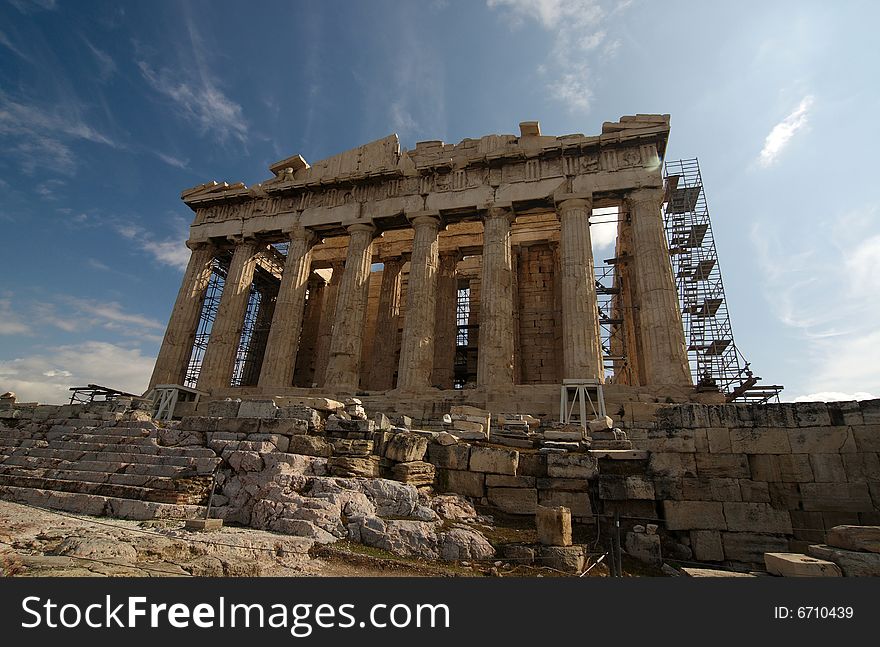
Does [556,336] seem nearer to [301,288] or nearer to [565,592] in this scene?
[301,288]

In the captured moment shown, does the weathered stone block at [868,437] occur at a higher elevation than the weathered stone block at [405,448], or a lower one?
higher

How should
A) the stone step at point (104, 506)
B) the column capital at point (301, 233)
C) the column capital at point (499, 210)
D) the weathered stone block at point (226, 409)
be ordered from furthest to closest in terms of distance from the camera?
the column capital at point (301, 233) < the column capital at point (499, 210) < the weathered stone block at point (226, 409) < the stone step at point (104, 506)

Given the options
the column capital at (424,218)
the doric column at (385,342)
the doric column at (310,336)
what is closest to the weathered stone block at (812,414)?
the column capital at (424,218)

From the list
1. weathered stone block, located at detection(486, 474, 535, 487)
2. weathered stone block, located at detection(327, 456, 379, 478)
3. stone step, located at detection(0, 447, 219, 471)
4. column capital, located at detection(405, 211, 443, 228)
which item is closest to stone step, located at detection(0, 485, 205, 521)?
stone step, located at detection(0, 447, 219, 471)

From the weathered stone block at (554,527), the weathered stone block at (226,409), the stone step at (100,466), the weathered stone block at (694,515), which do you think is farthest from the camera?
the weathered stone block at (226,409)

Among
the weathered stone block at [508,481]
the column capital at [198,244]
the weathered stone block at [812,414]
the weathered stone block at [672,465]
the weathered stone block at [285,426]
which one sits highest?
the column capital at [198,244]

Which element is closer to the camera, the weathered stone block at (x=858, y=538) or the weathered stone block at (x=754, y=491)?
the weathered stone block at (x=858, y=538)

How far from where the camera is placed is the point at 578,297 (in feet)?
52.0

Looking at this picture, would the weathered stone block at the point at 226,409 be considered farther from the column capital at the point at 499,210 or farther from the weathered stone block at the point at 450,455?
the column capital at the point at 499,210

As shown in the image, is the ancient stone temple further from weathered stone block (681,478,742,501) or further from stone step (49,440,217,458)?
stone step (49,440,217,458)

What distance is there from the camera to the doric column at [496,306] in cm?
1583

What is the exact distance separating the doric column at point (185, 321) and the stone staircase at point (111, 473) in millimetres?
9816

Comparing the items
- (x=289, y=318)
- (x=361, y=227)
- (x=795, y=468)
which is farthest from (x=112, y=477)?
(x=361, y=227)

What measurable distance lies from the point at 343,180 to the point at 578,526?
687 inches
